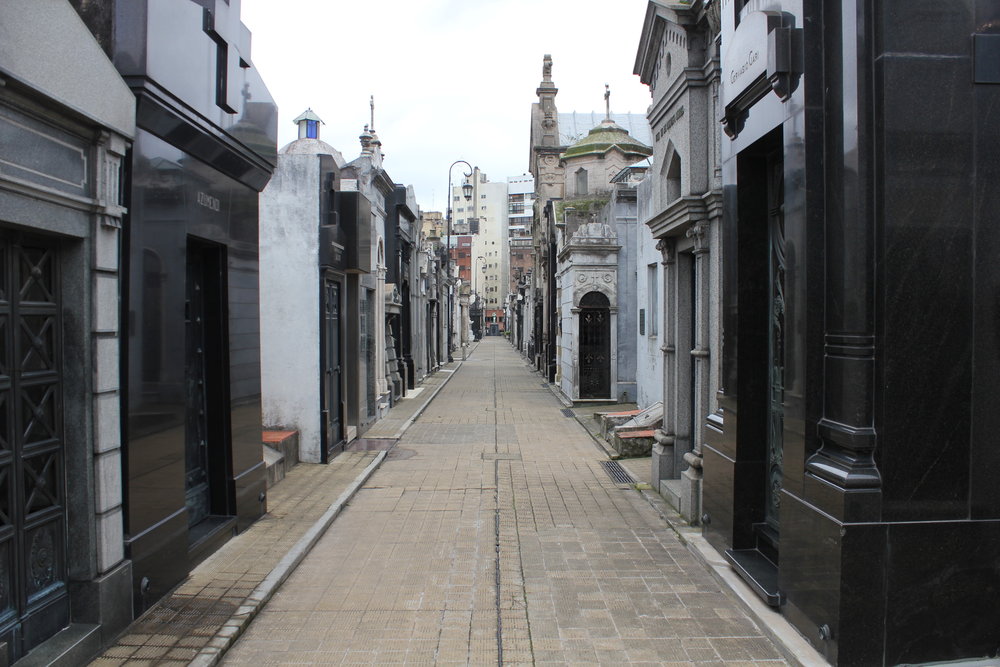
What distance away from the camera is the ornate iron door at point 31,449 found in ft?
12.8

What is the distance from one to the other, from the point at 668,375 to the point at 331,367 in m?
5.34

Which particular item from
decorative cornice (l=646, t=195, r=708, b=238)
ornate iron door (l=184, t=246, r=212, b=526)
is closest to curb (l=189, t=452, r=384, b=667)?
ornate iron door (l=184, t=246, r=212, b=526)

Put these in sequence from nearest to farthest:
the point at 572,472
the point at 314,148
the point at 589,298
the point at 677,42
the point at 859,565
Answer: the point at 859,565, the point at 677,42, the point at 572,472, the point at 314,148, the point at 589,298

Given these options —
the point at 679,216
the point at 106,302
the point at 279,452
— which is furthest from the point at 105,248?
the point at 279,452

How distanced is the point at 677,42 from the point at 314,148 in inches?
264

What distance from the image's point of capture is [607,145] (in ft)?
91.5

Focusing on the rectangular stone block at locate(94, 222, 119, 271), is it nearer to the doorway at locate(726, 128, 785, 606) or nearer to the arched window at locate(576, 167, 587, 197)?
the doorway at locate(726, 128, 785, 606)

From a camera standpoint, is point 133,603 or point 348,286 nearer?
point 133,603

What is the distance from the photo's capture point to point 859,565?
3.98 m

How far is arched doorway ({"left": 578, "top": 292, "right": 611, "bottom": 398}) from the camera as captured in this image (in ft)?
61.6

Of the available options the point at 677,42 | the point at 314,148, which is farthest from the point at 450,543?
the point at 314,148

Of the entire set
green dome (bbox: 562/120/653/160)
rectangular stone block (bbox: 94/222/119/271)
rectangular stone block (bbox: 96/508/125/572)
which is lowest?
rectangular stone block (bbox: 96/508/125/572)

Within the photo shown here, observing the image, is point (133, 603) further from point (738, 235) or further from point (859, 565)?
point (738, 235)

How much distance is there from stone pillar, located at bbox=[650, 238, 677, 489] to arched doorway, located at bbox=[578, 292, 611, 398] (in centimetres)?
1004
